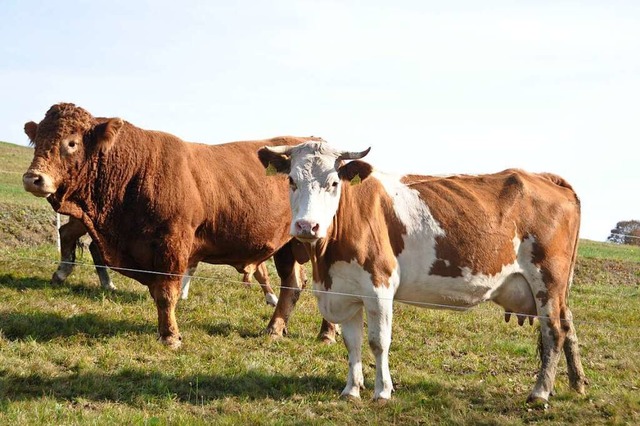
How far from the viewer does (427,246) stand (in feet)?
24.2

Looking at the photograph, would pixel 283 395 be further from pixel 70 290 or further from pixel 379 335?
pixel 70 290

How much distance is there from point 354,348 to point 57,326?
13.1ft

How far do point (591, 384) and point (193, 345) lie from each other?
15.8 feet

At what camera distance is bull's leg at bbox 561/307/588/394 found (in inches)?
Result: 303

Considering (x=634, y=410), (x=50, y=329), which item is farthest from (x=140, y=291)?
(x=634, y=410)

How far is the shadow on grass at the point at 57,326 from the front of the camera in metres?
8.52

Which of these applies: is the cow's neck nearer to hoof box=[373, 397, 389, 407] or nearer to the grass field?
hoof box=[373, 397, 389, 407]

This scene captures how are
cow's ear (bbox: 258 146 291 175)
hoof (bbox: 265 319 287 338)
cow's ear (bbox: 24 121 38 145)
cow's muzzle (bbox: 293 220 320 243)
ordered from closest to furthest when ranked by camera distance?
cow's muzzle (bbox: 293 220 320 243) → cow's ear (bbox: 258 146 291 175) → cow's ear (bbox: 24 121 38 145) → hoof (bbox: 265 319 287 338)

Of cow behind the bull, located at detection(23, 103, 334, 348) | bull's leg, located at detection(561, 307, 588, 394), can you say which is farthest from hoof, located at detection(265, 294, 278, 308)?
bull's leg, located at detection(561, 307, 588, 394)

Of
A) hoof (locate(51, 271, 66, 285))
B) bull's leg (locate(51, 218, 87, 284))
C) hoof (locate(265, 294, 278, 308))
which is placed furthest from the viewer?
hoof (locate(265, 294, 278, 308))

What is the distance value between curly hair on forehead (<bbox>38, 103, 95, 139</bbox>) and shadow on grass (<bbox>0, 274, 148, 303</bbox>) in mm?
3002

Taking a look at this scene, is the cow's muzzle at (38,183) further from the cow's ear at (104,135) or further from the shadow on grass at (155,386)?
the shadow on grass at (155,386)

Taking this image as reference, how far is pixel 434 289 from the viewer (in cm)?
741

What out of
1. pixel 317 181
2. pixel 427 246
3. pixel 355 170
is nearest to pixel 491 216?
pixel 427 246
